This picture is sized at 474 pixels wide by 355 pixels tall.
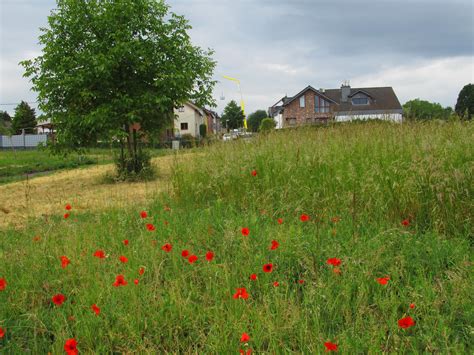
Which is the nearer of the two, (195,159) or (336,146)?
(336,146)

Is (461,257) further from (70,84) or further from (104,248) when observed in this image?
(70,84)

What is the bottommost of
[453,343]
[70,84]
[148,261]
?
[453,343]

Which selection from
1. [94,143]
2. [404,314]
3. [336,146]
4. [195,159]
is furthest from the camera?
[94,143]

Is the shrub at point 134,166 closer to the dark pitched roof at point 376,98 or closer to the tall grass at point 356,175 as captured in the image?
the tall grass at point 356,175

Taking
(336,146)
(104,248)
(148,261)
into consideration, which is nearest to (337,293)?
(148,261)

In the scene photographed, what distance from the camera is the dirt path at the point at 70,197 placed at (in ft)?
18.2

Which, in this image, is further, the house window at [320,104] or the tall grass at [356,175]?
the house window at [320,104]

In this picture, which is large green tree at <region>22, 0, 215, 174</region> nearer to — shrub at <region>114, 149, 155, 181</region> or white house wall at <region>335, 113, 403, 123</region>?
shrub at <region>114, 149, 155, 181</region>

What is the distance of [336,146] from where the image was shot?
222 inches

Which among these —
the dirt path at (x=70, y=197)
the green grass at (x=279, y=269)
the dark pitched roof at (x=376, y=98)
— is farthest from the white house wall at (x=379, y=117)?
the dark pitched roof at (x=376, y=98)

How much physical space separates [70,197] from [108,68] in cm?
321

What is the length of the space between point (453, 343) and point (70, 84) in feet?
29.2

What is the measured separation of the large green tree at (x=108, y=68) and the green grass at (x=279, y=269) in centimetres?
478

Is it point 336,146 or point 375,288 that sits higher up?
point 336,146
